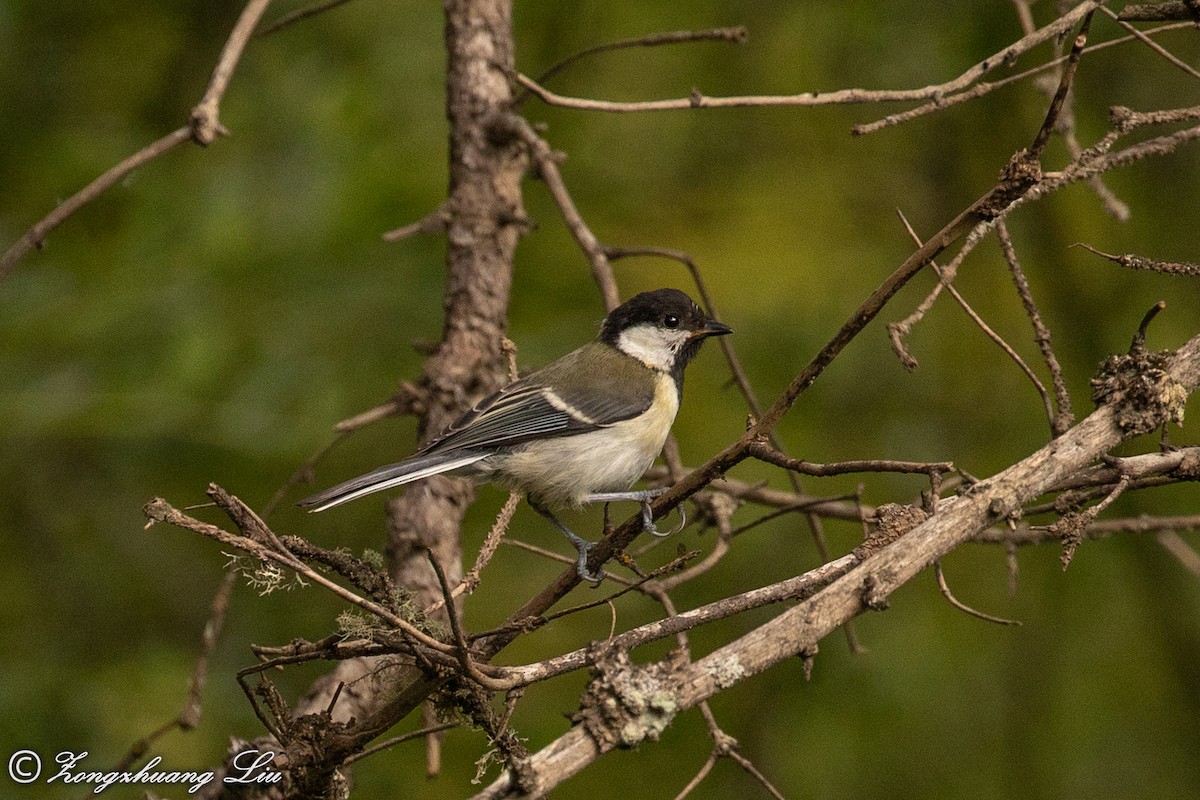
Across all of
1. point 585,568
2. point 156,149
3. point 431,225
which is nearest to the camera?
point 585,568

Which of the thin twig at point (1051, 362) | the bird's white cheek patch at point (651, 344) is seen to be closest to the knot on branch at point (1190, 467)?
the thin twig at point (1051, 362)

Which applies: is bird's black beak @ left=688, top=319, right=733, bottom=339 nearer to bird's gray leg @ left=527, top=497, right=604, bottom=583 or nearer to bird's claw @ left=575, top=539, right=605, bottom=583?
bird's gray leg @ left=527, top=497, right=604, bottom=583

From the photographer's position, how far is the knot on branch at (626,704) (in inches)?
64.9

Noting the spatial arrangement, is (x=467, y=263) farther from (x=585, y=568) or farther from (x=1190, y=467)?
(x=1190, y=467)

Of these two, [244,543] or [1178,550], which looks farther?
[1178,550]

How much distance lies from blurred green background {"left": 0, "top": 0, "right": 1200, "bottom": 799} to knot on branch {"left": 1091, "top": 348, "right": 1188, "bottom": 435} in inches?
99.0

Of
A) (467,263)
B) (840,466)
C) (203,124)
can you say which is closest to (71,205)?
(203,124)

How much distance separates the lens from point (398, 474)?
2.90 m

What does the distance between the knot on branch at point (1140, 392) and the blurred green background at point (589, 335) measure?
2515 mm

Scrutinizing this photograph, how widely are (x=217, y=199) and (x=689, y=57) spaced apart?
230cm

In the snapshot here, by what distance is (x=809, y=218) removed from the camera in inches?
197

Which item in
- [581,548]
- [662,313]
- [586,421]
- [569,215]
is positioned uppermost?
[569,215]

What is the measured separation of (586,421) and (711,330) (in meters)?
0.53

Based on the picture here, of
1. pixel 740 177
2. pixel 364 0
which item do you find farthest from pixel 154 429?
pixel 740 177
